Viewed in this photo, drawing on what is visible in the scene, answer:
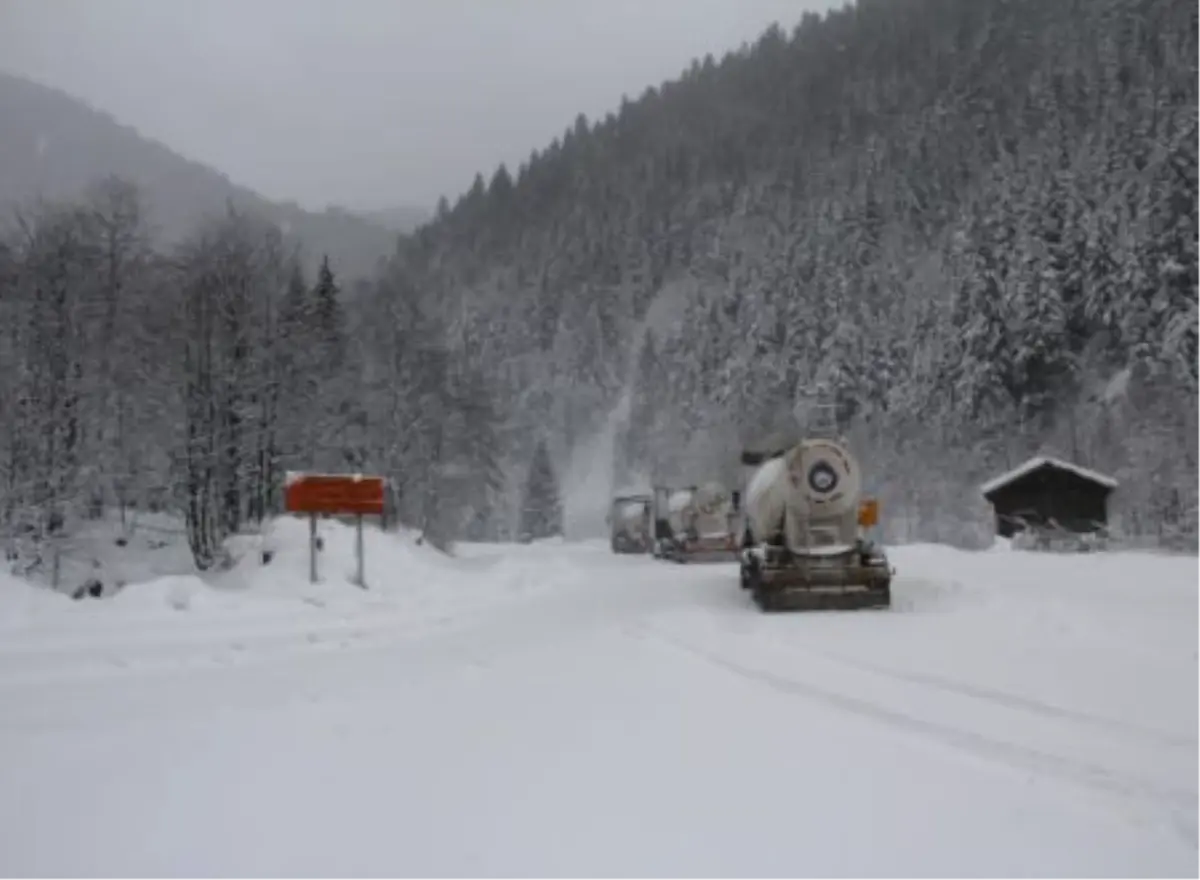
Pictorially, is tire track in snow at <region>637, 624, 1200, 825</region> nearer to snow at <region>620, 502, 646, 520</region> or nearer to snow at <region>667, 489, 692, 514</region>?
snow at <region>667, 489, 692, 514</region>

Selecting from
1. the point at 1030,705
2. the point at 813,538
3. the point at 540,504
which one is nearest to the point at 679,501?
the point at 813,538

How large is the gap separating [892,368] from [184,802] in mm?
72451

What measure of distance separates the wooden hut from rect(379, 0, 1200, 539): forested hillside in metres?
7.87

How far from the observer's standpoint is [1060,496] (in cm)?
3866

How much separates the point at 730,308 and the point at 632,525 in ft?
202

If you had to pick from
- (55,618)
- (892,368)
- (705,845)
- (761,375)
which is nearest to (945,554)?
(55,618)

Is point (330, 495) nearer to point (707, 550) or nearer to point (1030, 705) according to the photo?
point (1030, 705)

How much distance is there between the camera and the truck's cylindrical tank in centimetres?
1908

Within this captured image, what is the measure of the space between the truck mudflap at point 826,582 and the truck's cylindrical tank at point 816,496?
2.88 feet

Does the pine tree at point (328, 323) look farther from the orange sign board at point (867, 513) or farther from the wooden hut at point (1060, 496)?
the wooden hut at point (1060, 496)

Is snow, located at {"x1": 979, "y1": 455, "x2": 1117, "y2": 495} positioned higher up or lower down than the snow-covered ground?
higher up

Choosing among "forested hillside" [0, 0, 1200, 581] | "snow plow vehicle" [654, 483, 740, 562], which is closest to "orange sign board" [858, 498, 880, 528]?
"snow plow vehicle" [654, 483, 740, 562]

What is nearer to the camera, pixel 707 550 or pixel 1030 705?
pixel 1030 705

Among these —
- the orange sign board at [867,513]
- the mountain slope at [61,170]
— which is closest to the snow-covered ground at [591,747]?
the orange sign board at [867,513]
